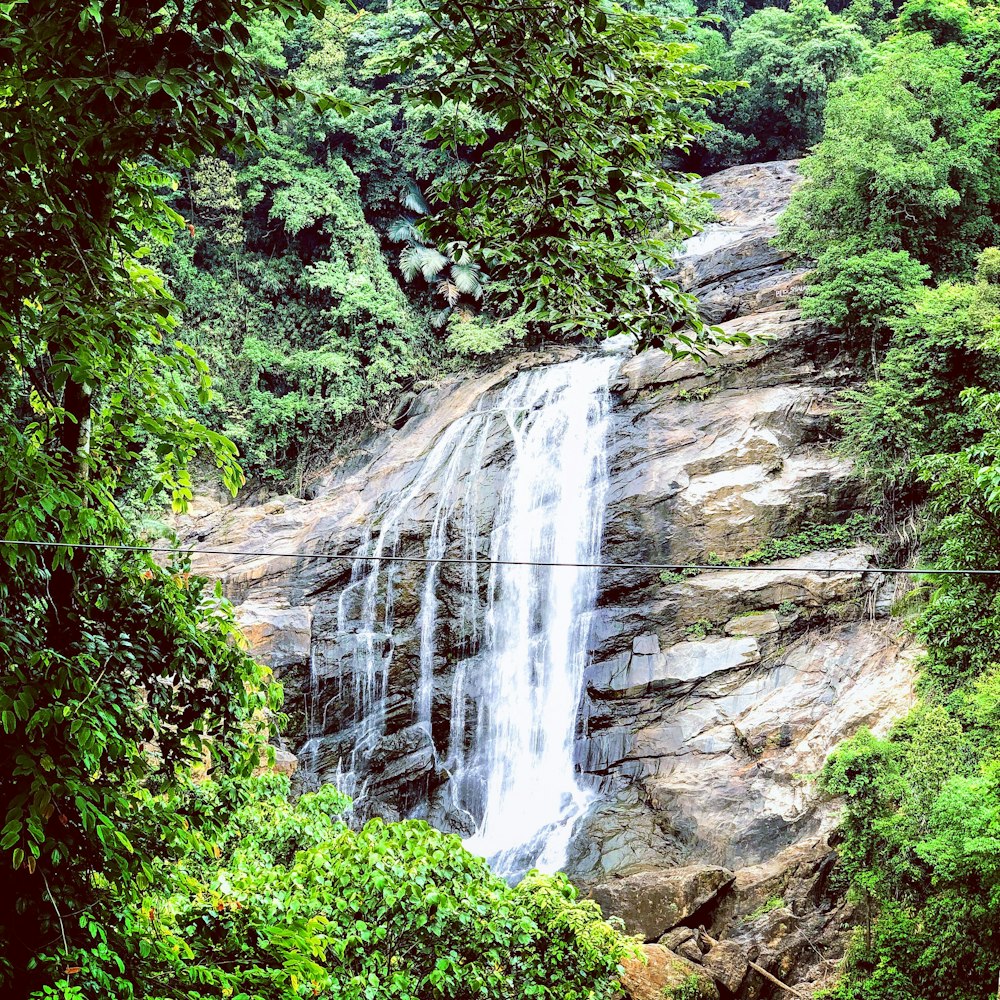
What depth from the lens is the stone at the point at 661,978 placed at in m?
8.19

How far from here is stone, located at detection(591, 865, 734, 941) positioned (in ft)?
31.0

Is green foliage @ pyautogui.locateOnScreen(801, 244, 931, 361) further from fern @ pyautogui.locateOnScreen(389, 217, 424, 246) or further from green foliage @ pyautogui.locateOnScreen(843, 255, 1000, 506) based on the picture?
fern @ pyautogui.locateOnScreen(389, 217, 424, 246)

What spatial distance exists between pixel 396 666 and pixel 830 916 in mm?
7669

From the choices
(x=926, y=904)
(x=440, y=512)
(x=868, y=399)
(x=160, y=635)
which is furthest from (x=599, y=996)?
(x=440, y=512)

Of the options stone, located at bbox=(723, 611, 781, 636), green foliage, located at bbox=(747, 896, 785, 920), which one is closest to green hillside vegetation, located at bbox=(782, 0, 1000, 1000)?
green foliage, located at bbox=(747, 896, 785, 920)

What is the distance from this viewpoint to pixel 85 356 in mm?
3293

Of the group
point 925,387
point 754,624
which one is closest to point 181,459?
point 754,624

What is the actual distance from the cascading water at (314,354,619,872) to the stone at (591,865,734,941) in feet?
8.19

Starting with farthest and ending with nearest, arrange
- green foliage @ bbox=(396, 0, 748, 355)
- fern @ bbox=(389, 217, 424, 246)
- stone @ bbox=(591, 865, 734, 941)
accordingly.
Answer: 1. fern @ bbox=(389, 217, 424, 246)
2. stone @ bbox=(591, 865, 734, 941)
3. green foliage @ bbox=(396, 0, 748, 355)

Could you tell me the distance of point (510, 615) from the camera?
1467 centimetres

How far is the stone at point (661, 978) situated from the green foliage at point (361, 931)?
339 cm

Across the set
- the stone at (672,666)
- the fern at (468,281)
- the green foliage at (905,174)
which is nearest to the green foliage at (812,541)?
the stone at (672,666)

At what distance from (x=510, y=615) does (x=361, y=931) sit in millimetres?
10558

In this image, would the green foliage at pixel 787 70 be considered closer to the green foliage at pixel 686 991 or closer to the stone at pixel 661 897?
the stone at pixel 661 897
